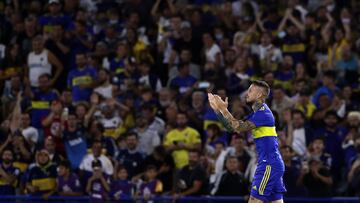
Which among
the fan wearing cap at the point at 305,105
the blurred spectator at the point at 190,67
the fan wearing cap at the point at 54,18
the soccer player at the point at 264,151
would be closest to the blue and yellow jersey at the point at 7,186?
the blurred spectator at the point at 190,67

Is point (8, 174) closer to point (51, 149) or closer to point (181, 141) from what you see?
point (51, 149)

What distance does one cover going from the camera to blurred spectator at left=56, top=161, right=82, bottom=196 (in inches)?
822

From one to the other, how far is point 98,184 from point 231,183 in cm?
259

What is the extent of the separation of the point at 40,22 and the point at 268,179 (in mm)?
11670

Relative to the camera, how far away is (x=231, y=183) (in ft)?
66.7

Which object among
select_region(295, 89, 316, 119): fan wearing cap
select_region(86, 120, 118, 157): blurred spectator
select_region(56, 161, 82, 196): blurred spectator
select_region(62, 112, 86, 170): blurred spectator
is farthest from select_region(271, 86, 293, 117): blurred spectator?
select_region(56, 161, 82, 196): blurred spectator

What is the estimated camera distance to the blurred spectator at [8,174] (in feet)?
69.9

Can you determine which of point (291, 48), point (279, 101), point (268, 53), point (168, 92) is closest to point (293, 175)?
point (279, 101)

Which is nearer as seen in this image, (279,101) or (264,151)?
(264,151)

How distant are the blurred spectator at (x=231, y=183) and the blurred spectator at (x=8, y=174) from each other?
13.4ft

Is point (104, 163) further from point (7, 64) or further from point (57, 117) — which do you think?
point (7, 64)

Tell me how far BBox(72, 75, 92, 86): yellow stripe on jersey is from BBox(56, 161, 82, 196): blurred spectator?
3.17 metres

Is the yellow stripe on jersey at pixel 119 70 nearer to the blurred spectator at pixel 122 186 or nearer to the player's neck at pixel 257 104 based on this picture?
the blurred spectator at pixel 122 186

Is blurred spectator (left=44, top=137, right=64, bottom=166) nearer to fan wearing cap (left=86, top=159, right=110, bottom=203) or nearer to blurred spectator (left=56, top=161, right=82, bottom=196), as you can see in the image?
blurred spectator (left=56, top=161, right=82, bottom=196)
